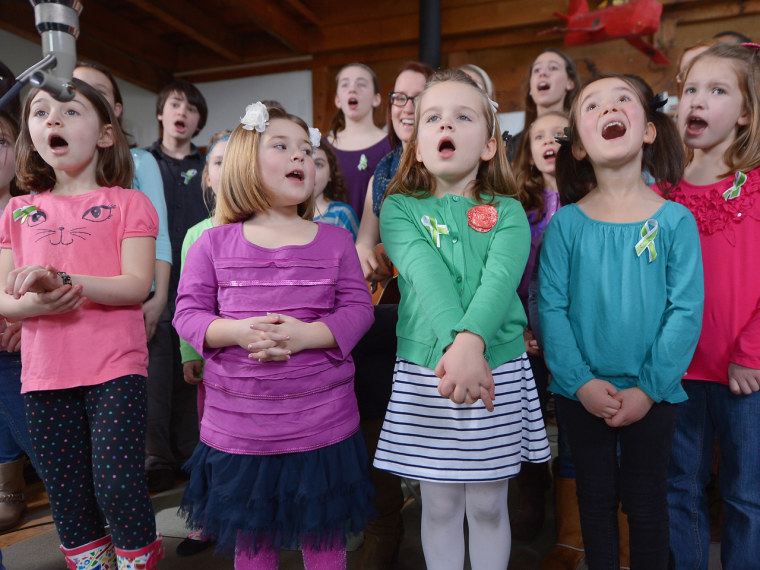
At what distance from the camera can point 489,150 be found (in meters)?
1.45

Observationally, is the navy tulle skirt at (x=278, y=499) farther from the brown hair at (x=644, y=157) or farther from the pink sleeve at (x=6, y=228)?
the brown hair at (x=644, y=157)

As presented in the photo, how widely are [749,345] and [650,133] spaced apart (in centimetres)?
58

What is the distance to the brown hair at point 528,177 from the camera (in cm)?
Result: 210

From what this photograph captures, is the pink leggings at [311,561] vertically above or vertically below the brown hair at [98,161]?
below

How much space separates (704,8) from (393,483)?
4.61m

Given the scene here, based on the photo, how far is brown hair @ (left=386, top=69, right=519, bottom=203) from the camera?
57.2 inches

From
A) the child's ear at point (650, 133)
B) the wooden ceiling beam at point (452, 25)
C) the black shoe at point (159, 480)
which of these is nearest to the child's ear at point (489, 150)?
the child's ear at point (650, 133)

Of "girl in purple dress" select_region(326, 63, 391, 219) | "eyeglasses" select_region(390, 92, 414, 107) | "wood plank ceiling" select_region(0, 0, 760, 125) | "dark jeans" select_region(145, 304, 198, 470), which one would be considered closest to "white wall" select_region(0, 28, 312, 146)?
"wood plank ceiling" select_region(0, 0, 760, 125)

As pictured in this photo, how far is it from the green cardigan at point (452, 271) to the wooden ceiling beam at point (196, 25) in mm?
4010

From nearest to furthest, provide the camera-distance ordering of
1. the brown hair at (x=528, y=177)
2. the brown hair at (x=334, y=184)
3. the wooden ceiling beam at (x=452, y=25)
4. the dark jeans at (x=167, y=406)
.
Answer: the brown hair at (x=528, y=177) → the brown hair at (x=334, y=184) → the dark jeans at (x=167, y=406) → the wooden ceiling beam at (x=452, y=25)

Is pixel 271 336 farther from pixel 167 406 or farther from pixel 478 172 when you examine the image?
pixel 167 406

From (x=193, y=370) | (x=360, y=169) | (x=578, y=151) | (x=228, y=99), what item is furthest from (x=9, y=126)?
(x=228, y=99)

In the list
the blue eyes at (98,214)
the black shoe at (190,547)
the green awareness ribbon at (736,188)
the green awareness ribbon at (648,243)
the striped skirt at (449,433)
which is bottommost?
the black shoe at (190,547)

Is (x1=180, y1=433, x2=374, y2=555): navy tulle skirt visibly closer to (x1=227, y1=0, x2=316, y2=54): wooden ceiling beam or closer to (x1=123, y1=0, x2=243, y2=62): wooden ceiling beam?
(x1=227, y1=0, x2=316, y2=54): wooden ceiling beam
